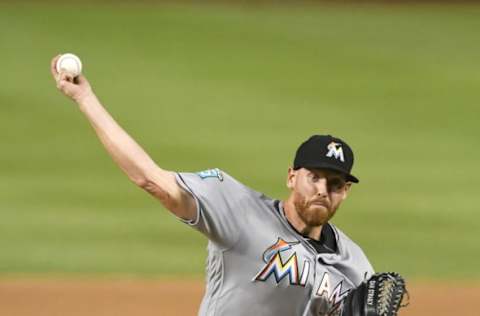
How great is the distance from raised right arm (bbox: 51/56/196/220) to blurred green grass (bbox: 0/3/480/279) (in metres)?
5.87

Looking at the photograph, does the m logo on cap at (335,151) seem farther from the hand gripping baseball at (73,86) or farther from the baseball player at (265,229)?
the hand gripping baseball at (73,86)

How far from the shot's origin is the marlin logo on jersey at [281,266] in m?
5.21

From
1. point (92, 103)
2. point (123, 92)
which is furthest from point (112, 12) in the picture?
point (92, 103)

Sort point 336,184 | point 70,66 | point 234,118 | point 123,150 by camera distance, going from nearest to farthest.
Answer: point 123,150
point 70,66
point 336,184
point 234,118

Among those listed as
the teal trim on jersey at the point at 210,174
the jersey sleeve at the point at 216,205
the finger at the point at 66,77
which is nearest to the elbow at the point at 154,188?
the jersey sleeve at the point at 216,205

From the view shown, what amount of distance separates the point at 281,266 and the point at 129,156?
931 mm

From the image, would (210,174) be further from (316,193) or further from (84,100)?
(84,100)

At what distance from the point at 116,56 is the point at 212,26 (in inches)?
104

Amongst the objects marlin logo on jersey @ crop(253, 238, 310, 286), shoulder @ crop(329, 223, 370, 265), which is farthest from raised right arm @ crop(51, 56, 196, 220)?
shoulder @ crop(329, 223, 370, 265)

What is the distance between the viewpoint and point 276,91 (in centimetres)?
1717

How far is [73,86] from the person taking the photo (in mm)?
5012

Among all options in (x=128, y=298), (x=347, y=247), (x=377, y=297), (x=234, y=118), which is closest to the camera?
(x=377, y=297)

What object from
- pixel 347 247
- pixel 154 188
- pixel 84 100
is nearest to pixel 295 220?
pixel 347 247

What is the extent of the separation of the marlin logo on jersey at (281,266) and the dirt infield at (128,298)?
4478mm
